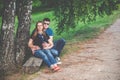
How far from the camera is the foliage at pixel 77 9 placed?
13.1 meters

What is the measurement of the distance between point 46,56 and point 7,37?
4.01ft

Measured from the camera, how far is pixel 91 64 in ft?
32.8

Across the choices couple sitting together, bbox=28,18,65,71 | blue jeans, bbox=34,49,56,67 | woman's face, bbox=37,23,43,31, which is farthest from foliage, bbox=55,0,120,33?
blue jeans, bbox=34,49,56,67

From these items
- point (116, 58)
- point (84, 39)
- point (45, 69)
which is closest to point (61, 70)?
point (45, 69)

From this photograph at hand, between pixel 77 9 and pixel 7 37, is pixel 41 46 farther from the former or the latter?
pixel 77 9

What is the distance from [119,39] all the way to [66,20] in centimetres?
237

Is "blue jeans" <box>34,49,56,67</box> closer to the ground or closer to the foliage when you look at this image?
the ground

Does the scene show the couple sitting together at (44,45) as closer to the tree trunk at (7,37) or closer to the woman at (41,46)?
the woman at (41,46)

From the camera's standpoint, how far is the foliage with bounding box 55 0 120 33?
42.9ft

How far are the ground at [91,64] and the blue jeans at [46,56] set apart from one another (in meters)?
0.24

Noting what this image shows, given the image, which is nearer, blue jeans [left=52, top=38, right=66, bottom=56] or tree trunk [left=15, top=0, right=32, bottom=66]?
tree trunk [left=15, top=0, right=32, bottom=66]

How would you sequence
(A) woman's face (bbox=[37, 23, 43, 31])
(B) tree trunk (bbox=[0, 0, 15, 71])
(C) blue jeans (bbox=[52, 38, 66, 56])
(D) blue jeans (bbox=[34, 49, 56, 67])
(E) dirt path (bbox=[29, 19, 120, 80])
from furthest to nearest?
(C) blue jeans (bbox=[52, 38, 66, 56])
(A) woman's face (bbox=[37, 23, 43, 31])
(B) tree trunk (bbox=[0, 0, 15, 71])
(D) blue jeans (bbox=[34, 49, 56, 67])
(E) dirt path (bbox=[29, 19, 120, 80])

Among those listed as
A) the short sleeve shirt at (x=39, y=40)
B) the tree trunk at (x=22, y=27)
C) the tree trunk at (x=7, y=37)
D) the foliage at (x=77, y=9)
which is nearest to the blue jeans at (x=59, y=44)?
the short sleeve shirt at (x=39, y=40)

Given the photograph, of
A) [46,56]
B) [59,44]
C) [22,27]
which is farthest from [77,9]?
[46,56]
